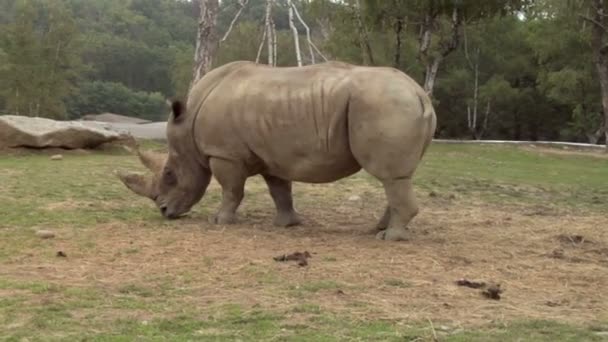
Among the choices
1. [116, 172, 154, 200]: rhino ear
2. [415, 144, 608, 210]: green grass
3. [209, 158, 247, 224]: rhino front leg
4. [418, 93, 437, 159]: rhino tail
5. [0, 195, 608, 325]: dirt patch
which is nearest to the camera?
[0, 195, 608, 325]: dirt patch

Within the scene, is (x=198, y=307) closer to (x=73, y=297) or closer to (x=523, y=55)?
(x=73, y=297)

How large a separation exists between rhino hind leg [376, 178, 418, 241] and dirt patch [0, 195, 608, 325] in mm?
148

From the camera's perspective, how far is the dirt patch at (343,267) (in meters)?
5.48

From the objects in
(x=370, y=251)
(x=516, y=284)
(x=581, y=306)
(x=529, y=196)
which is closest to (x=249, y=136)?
(x=370, y=251)

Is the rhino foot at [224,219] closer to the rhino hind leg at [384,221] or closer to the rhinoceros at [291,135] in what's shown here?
the rhinoceros at [291,135]

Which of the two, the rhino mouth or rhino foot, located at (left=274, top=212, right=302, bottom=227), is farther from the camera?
the rhino mouth

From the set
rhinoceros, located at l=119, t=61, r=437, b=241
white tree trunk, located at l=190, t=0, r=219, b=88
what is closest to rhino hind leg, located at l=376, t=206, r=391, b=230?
rhinoceros, located at l=119, t=61, r=437, b=241

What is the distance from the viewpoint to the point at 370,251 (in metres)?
7.47

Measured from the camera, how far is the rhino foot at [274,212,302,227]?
9.08 m

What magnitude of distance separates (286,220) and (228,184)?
0.69 m

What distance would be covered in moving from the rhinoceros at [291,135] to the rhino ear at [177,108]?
1 centimetres

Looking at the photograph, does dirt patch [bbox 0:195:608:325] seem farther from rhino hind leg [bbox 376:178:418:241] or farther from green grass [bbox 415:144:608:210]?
green grass [bbox 415:144:608:210]

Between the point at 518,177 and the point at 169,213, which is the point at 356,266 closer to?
the point at 169,213

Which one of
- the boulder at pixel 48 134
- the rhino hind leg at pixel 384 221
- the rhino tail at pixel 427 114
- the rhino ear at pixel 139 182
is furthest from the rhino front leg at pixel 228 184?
the boulder at pixel 48 134
